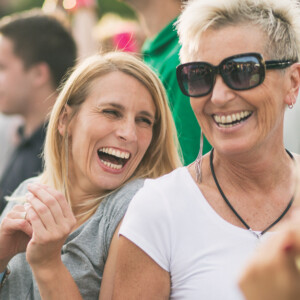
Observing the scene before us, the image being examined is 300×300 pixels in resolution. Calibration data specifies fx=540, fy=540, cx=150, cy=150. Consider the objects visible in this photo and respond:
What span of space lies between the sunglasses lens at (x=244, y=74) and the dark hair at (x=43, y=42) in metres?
2.57

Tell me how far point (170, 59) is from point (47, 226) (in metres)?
1.36

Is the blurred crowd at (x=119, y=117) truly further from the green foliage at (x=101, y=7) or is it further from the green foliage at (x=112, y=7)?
the green foliage at (x=112, y=7)

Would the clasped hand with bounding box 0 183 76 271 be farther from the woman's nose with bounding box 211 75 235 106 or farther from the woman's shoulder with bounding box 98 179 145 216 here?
the woman's nose with bounding box 211 75 235 106

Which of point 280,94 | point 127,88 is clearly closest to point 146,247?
point 280,94

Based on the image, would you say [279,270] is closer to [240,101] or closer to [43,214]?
[240,101]

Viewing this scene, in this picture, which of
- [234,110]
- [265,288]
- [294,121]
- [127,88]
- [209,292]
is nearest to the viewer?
[265,288]

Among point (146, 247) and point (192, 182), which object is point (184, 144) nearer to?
point (192, 182)

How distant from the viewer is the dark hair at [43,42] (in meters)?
4.29

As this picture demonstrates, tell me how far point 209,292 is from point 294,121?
130 centimetres

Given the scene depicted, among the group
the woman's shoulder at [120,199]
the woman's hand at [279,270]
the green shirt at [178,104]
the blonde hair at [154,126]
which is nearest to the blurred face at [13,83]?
the green shirt at [178,104]

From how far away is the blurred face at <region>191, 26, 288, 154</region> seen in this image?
1906 mm

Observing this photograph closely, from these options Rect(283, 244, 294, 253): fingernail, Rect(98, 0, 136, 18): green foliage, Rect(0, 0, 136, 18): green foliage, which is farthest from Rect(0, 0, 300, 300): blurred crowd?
Rect(98, 0, 136, 18): green foliage

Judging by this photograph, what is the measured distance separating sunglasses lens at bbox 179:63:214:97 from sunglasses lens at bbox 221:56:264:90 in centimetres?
6

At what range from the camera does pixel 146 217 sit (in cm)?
191
